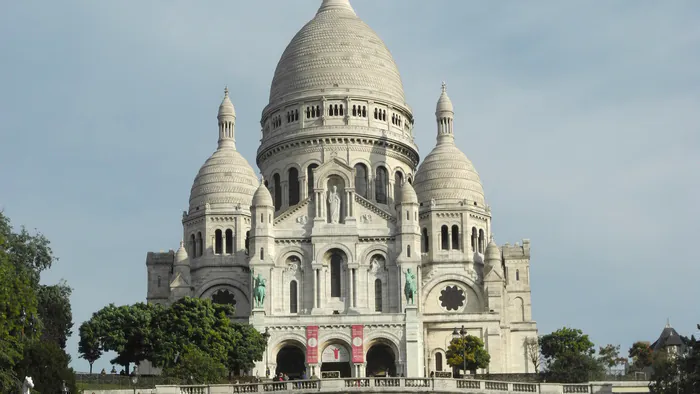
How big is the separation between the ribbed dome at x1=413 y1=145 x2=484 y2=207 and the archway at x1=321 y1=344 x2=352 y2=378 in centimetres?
1912

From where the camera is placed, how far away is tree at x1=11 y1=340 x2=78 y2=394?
73.5 metres

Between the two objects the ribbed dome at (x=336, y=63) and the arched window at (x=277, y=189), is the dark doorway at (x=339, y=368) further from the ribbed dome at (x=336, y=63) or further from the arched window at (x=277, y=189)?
the ribbed dome at (x=336, y=63)

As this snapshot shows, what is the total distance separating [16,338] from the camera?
76812mm

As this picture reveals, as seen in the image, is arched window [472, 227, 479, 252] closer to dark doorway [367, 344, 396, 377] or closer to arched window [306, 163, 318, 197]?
arched window [306, 163, 318, 197]

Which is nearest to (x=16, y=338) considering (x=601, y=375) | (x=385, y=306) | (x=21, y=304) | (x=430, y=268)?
(x=21, y=304)

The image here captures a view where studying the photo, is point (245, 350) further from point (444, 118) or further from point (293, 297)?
Answer: point (444, 118)

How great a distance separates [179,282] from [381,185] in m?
19.4

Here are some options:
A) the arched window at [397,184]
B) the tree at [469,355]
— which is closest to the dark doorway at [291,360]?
the tree at [469,355]

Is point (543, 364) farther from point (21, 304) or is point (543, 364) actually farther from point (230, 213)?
point (21, 304)

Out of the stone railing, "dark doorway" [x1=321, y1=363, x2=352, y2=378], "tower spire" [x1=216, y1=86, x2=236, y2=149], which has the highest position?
"tower spire" [x1=216, y1=86, x2=236, y2=149]

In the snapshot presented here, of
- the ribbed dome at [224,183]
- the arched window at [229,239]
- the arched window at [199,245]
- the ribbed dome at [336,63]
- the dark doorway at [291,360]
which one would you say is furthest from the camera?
the ribbed dome at [336,63]

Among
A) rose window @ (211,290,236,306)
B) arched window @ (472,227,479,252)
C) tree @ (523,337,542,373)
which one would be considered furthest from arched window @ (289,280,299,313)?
tree @ (523,337,542,373)

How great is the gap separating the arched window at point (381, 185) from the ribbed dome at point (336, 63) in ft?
21.7

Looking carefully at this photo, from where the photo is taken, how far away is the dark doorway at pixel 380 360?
114 metres
